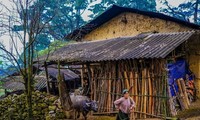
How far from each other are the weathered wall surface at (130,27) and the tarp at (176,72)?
2257 millimetres

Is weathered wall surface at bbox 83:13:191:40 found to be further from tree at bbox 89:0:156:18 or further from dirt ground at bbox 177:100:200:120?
tree at bbox 89:0:156:18

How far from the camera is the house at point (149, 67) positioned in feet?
37.0

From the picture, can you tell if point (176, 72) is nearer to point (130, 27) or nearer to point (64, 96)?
point (64, 96)

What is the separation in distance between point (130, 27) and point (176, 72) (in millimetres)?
5454

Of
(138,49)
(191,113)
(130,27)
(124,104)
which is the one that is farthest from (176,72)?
(130,27)

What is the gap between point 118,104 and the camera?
9266 mm

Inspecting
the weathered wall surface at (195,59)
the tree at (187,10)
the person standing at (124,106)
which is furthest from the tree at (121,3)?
the person standing at (124,106)

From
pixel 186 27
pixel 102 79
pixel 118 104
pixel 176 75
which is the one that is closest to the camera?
pixel 118 104

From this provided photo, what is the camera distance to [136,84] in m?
12.1

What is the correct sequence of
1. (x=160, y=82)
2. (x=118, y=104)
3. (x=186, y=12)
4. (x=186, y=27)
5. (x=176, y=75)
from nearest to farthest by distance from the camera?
(x=118, y=104)
(x=160, y=82)
(x=176, y=75)
(x=186, y=27)
(x=186, y=12)

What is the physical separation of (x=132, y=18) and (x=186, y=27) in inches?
142

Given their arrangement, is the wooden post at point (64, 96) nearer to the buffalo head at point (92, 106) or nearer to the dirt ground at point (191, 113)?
the buffalo head at point (92, 106)

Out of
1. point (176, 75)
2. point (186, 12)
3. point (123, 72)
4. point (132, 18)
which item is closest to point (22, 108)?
point (123, 72)

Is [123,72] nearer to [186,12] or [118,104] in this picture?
[118,104]
